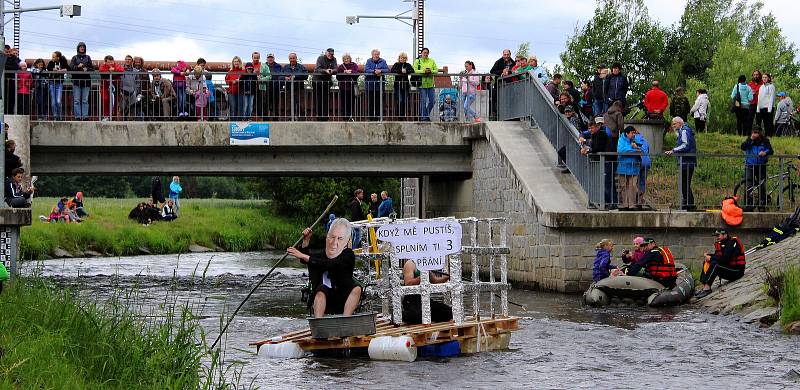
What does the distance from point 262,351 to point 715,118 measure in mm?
49780

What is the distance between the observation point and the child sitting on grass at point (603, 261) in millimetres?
23734

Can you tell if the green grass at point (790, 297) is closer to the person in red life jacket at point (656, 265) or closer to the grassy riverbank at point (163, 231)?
the person in red life jacket at point (656, 265)

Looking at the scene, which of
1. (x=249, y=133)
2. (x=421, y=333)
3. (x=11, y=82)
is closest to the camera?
(x=421, y=333)

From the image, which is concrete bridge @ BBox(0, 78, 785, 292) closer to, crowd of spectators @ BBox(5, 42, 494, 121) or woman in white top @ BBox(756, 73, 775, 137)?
crowd of spectators @ BBox(5, 42, 494, 121)

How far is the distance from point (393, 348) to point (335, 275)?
43.5 inches

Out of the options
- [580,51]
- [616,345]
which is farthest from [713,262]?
[580,51]

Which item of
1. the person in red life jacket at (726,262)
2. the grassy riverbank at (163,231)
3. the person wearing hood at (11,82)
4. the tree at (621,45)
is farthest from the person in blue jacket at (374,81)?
the tree at (621,45)

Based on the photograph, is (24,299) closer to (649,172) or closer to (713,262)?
(713,262)

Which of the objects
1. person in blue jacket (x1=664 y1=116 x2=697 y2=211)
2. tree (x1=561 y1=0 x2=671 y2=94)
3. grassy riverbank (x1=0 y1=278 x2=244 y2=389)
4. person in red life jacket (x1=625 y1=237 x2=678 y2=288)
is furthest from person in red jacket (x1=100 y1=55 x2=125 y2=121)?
tree (x1=561 y1=0 x2=671 y2=94)

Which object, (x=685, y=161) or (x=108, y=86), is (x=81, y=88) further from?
(x=685, y=161)

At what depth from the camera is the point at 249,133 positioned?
1161 inches

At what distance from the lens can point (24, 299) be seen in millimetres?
13297

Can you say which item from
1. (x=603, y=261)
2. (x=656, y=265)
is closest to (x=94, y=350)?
(x=656, y=265)

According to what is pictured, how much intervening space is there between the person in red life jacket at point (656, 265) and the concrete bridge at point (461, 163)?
1.87 m
